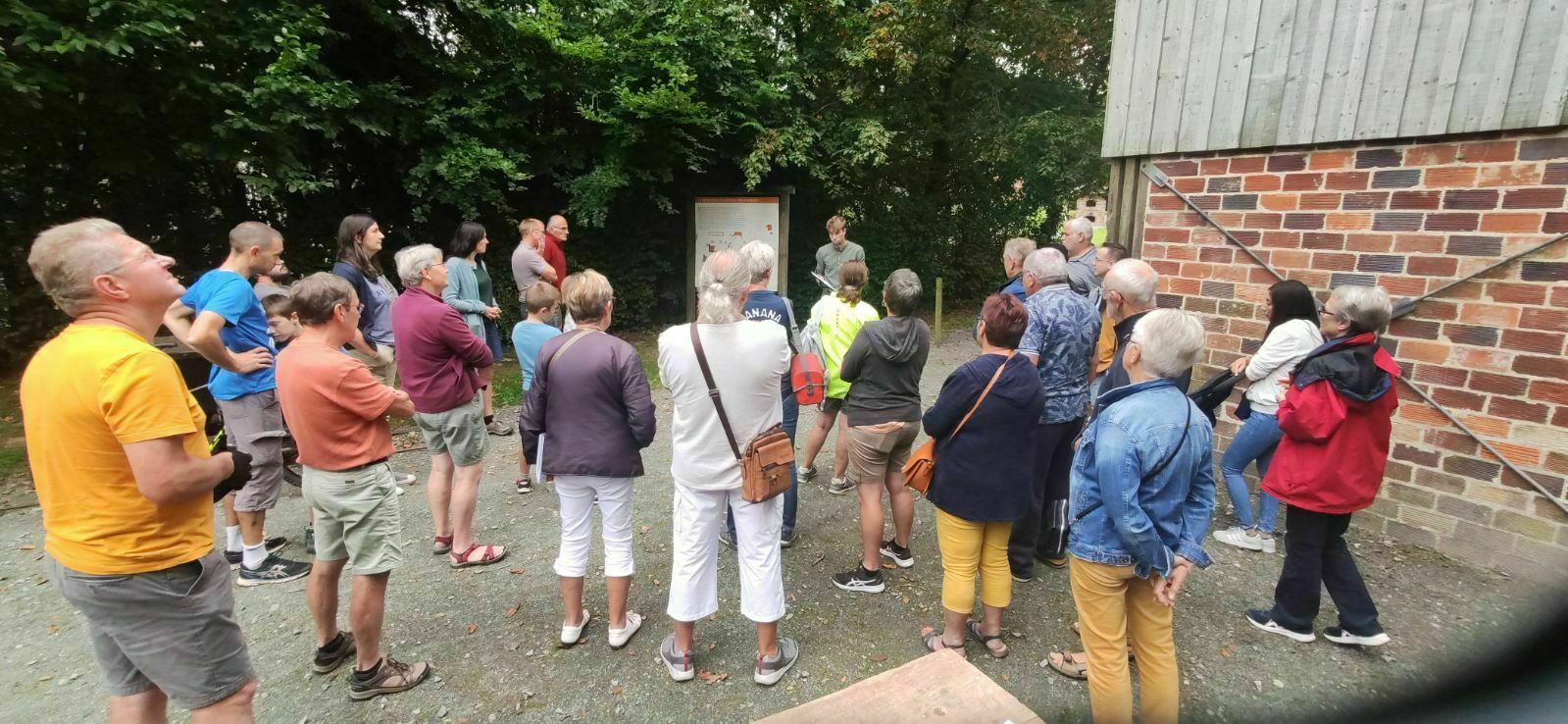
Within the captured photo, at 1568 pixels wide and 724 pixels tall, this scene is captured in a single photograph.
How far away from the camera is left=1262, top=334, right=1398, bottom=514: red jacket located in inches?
118

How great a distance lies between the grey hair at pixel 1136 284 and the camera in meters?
3.22

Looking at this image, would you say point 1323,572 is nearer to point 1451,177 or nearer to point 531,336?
point 1451,177

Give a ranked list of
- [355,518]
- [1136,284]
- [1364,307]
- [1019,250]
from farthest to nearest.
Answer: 1. [1019,250]
2. [1136,284]
3. [1364,307]
4. [355,518]

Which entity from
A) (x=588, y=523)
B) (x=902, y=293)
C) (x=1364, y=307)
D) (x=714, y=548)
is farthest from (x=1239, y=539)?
(x=588, y=523)

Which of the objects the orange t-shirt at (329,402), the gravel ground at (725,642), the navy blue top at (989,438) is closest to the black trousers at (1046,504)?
the gravel ground at (725,642)

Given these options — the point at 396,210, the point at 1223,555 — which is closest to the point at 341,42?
the point at 396,210

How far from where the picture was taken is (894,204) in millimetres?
12797

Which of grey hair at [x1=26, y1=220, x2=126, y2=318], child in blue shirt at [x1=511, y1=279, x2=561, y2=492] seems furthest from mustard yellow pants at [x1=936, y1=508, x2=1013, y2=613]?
grey hair at [x1=26, y1=220, x2=126, y2=318]

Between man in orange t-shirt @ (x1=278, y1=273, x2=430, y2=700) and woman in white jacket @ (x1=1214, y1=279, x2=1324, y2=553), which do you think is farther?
woman in white jacket @ (x1=1214, y1=279, x2=1324, y2=553)

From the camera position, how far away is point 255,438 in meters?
3.69

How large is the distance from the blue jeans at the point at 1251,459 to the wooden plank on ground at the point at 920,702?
2832 mm

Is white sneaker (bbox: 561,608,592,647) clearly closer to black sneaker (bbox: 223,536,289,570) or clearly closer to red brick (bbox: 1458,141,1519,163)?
black sneaker (bbox: 223,536,289,570)

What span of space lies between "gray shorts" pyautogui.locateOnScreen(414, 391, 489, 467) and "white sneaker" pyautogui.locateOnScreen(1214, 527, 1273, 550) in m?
4.47

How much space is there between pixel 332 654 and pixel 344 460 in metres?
1.00
